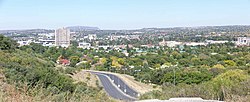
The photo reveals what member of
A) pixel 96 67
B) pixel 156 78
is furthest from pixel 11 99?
pixel 96 67

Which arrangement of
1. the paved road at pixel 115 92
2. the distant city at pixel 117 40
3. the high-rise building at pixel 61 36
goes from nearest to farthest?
the paved road at pixel 115 92 → the distant city at pixel 117 40 → the high-rise building at pixel 61 36

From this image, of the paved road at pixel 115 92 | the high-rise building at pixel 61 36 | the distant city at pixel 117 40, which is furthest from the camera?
the high-rise building at pixel 61 36

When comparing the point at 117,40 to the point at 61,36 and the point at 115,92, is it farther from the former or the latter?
the point at 115,92

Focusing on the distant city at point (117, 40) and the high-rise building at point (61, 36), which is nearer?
the distant city at point (117, 40)

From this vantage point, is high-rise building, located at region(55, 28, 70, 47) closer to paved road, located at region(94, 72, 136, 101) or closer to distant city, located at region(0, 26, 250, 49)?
distant city, located at region(0, 26, 250, 49)

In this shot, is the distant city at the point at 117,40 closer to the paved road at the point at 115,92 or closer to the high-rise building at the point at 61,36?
the high-rise building at the point at 61,36

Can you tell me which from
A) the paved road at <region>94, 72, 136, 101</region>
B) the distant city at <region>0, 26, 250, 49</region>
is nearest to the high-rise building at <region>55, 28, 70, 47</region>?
the distant city at <region>0, 26, 250, 49</region>

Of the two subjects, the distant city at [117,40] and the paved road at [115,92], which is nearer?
the paved road at [115,92]

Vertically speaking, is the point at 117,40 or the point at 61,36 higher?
the point at 61,36

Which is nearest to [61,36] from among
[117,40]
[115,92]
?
[117,40]

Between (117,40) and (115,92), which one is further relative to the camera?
(117,40)

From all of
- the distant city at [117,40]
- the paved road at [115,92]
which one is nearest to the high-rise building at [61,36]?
the distant city at [117,40]

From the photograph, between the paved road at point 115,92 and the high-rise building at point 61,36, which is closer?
the paved road at point 115,92
